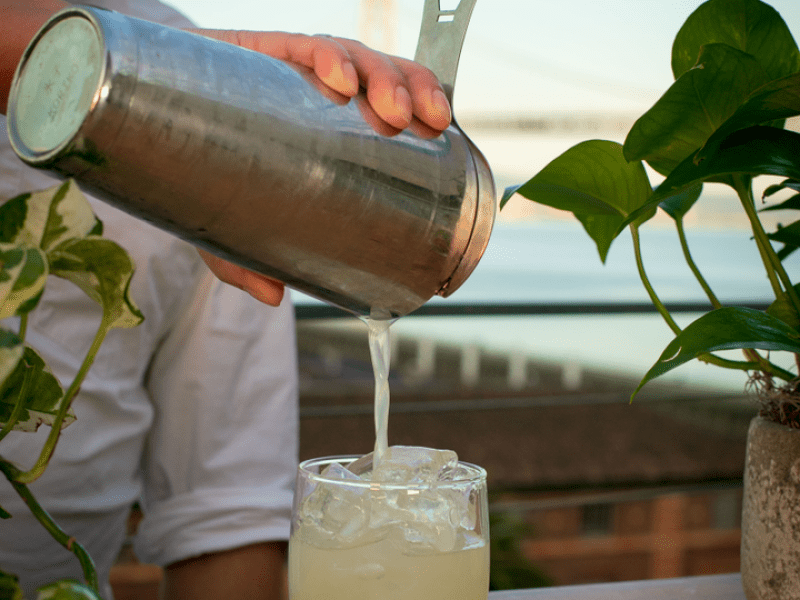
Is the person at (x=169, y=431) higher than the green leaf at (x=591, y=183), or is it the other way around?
the green leaf at (x=591, y=183)

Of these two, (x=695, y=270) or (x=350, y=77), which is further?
(x=695, y=270)

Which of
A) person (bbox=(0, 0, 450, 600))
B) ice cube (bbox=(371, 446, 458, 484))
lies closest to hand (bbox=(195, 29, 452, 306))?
ice cube (bbox=(371, 446, 458, 484))

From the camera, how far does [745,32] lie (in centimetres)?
56

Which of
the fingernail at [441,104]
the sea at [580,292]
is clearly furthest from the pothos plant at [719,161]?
the sea at [580,292]

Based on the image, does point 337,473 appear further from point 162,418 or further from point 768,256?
point 162,418

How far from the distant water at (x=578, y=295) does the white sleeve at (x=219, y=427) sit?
45cm

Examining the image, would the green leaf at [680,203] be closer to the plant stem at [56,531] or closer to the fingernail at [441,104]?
the fingernail at [441,104]

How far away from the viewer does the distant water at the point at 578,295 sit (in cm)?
162

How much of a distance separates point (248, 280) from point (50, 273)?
0.37m

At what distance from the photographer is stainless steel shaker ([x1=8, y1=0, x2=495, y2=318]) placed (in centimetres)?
35

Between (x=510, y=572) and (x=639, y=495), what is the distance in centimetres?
47

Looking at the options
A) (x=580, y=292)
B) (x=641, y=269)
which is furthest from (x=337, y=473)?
(x=580, y=292)

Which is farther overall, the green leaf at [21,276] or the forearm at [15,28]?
the forearm at [15,28]

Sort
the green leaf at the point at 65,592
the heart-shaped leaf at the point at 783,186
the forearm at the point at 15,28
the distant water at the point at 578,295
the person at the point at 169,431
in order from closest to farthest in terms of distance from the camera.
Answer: the green leaf at the point at 65,592
the forearm at the point at 15,28
the heart-shaped leaf at the point at 783,186
the person at the point at 169,431
the distant water at the point at 578,295
